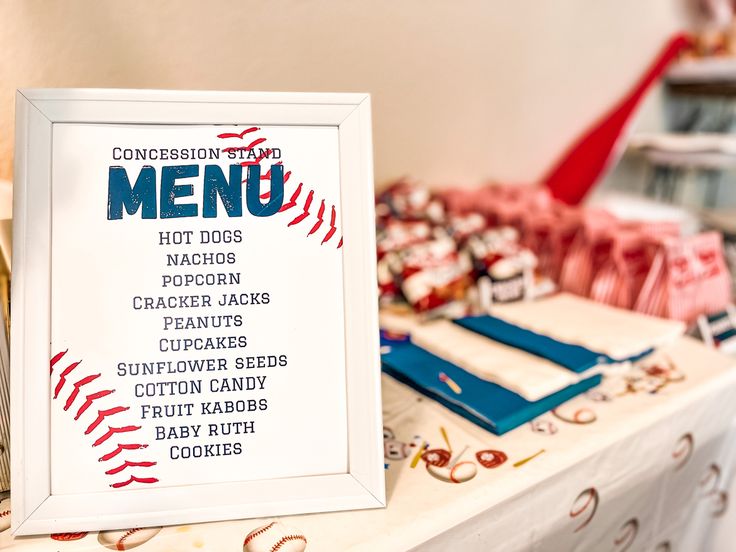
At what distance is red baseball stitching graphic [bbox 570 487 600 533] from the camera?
86cm

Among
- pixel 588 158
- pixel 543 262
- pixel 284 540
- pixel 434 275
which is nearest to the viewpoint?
pixel 284 540

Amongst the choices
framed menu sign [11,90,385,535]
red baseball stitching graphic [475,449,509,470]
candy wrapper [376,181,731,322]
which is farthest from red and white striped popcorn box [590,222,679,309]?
framed menu sign [11,90,385,535]

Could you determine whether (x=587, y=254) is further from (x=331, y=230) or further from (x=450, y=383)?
(x=331, y=230)

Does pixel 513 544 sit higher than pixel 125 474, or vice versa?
pixel 125 474

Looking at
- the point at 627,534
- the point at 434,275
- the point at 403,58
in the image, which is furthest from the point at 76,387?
the point at 403,58

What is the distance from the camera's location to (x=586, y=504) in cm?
87

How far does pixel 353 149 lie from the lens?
0.70 m

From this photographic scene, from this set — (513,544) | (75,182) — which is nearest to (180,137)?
(75,182)

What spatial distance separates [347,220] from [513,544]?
0.50 m

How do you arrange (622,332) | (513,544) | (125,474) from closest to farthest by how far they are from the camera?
(125,474)
(513,544)
(622,332)

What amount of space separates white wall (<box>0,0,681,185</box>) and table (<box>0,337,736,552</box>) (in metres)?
0.74

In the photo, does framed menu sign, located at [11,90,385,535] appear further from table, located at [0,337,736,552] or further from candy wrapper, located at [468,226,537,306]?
candy wrapper, located at [468,226,537,306]

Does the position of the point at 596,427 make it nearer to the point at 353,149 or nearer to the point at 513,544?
the point at 513,544

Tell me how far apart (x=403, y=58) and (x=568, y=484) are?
3.55ft
